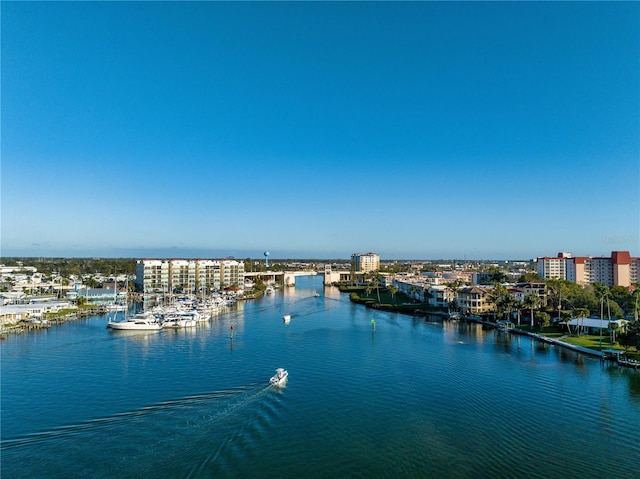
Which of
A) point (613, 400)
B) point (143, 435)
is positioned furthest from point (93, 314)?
point (613, 400)

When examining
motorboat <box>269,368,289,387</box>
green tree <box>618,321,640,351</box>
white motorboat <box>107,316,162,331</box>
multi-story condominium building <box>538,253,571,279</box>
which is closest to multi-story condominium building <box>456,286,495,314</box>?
green tree <box>618,321,640,351</box>

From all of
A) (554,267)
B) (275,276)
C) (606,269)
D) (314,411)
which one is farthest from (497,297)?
(275,276)

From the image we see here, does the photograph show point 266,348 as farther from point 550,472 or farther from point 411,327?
point 550,472

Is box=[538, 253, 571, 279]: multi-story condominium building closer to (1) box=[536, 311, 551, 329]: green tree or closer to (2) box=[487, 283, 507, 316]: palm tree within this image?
(2) box=[487, 283, 507, 316]: palm tree

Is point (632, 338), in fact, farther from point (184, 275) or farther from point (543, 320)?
point (184, 275)

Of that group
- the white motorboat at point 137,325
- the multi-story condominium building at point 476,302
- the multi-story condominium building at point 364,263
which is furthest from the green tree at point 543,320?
the multi-story condominium building at point 364,263

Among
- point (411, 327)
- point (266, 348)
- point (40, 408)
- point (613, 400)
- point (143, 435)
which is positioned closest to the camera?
point (143, 435)
